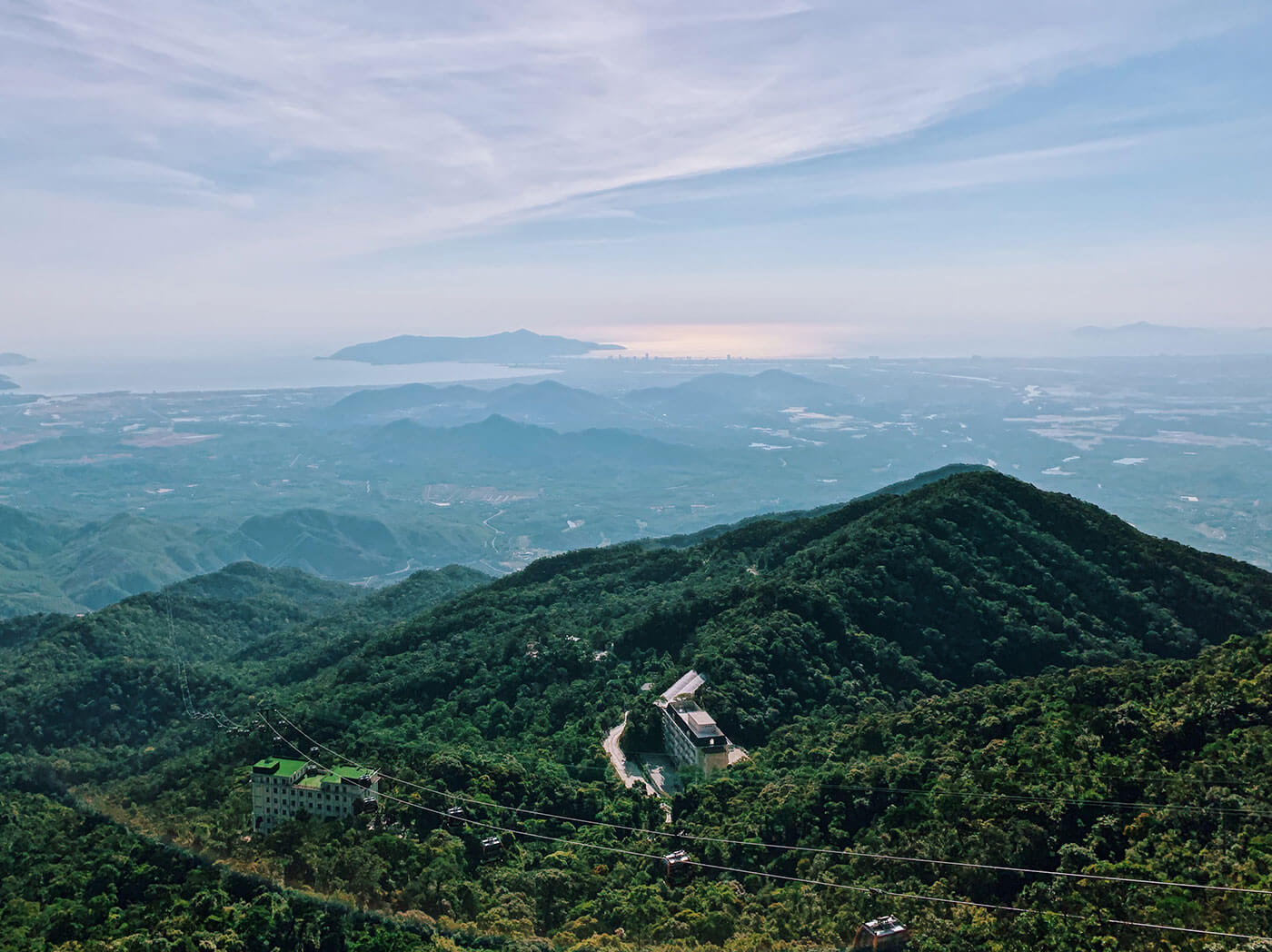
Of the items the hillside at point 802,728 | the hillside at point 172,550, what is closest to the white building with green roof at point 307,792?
the hillside at point 802,728

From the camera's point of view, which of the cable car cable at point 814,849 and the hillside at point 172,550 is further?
the hillside at point 172,550

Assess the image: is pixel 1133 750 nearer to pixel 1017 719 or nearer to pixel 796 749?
pixel 1017 719

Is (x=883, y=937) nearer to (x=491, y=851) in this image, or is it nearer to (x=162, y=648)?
(x=491, y=851)

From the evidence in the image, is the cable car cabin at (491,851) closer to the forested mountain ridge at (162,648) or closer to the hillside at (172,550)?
the forested mountain ridge at (162,648)

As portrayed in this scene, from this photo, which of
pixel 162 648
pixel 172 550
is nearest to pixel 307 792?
pixel 162 648

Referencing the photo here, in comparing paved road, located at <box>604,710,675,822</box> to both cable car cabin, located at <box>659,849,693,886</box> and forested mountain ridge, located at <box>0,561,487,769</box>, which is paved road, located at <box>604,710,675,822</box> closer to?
cable car cabin, located at <box>659,849,693,886</box>

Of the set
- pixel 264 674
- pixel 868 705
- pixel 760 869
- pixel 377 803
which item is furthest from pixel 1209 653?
pixel 264 674
